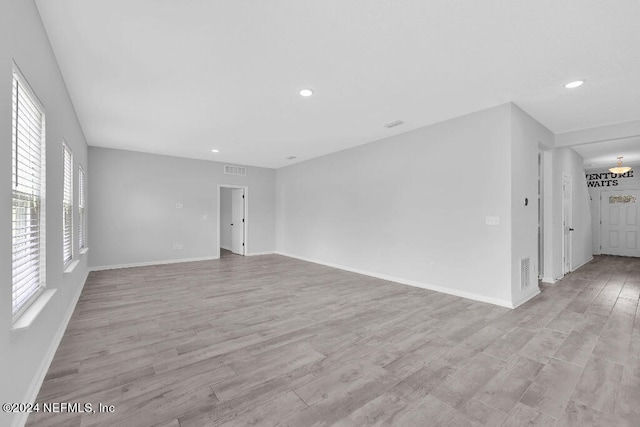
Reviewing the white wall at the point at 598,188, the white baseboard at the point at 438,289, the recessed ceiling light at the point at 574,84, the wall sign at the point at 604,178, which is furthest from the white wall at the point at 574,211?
the recessed ceiling light at the point at 574,84

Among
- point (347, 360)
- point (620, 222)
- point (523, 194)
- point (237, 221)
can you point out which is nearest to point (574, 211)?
point (523, 194)

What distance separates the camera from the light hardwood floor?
70.1 inches

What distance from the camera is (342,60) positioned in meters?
2.70

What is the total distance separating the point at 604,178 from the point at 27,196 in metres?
12.7

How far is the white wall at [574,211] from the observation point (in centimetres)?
519

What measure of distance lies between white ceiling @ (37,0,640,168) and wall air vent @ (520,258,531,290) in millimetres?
2176

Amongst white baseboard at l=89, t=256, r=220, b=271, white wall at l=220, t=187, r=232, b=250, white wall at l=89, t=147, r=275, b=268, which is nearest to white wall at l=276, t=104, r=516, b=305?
white wall at l=89, t=147, r=275, b=268

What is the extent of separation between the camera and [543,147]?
16.3ft

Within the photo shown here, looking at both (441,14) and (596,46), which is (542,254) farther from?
(441,14)

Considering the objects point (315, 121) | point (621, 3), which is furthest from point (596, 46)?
point (315, 121)

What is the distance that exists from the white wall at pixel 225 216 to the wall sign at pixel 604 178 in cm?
1173

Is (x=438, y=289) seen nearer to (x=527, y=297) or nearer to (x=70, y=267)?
A: (x=527, y=297)

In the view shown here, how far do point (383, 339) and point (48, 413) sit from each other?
8.45 feet

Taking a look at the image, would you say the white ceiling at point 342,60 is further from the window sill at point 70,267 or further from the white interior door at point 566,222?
the window sill at point 70,267
